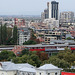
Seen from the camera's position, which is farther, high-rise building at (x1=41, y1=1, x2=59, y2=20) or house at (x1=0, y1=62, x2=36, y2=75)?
high-rise building at (x1=41, y1=1, x2=59, y2=20)

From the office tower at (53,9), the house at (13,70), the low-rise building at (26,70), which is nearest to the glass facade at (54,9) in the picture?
the office tower at (53,9)

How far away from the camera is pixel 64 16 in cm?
17712

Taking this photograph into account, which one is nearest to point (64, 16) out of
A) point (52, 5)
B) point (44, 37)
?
point (52, 5)

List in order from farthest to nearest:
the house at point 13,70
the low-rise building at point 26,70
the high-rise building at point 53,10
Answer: the high-rise building at point 53,10 < the house at point 13,70 < the low-rise building at point 26,70

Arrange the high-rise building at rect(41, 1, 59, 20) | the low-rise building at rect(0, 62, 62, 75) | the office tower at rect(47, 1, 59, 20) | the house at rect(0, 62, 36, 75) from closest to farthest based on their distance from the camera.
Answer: the low-rise building at rect(0, 62, 62, 75) < the house at rect(0, 62, 36, 75) < the office tower at rect(47, 1, 59, 20) < the high-rise building at rect(41, 1, 59, 20)

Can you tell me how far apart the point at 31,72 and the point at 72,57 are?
1614 centimetres

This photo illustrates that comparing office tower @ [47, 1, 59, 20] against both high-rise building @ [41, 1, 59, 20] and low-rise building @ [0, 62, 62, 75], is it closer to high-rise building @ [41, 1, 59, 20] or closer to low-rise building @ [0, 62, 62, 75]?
high-rise building @ [41, 1, 59, 20]

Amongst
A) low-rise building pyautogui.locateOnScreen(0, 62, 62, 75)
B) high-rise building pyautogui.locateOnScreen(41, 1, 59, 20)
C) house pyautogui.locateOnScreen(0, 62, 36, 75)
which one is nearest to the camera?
low-rise building pyautogui.locateOnScreen(0, 62, 62, 75)

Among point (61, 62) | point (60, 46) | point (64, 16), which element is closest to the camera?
point (61, 62)

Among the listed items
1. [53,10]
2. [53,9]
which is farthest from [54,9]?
[53,10]

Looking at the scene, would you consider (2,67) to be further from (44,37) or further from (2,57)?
(44,37)

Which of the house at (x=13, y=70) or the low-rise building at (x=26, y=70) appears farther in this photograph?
the house at (x=13, y=70)

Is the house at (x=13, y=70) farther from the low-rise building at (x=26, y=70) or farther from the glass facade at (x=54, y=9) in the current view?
the glass facade at (x=54, y=9)

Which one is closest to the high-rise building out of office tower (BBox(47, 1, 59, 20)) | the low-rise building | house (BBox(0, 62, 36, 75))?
office tower (BBox(47, 1, 59, 20))
